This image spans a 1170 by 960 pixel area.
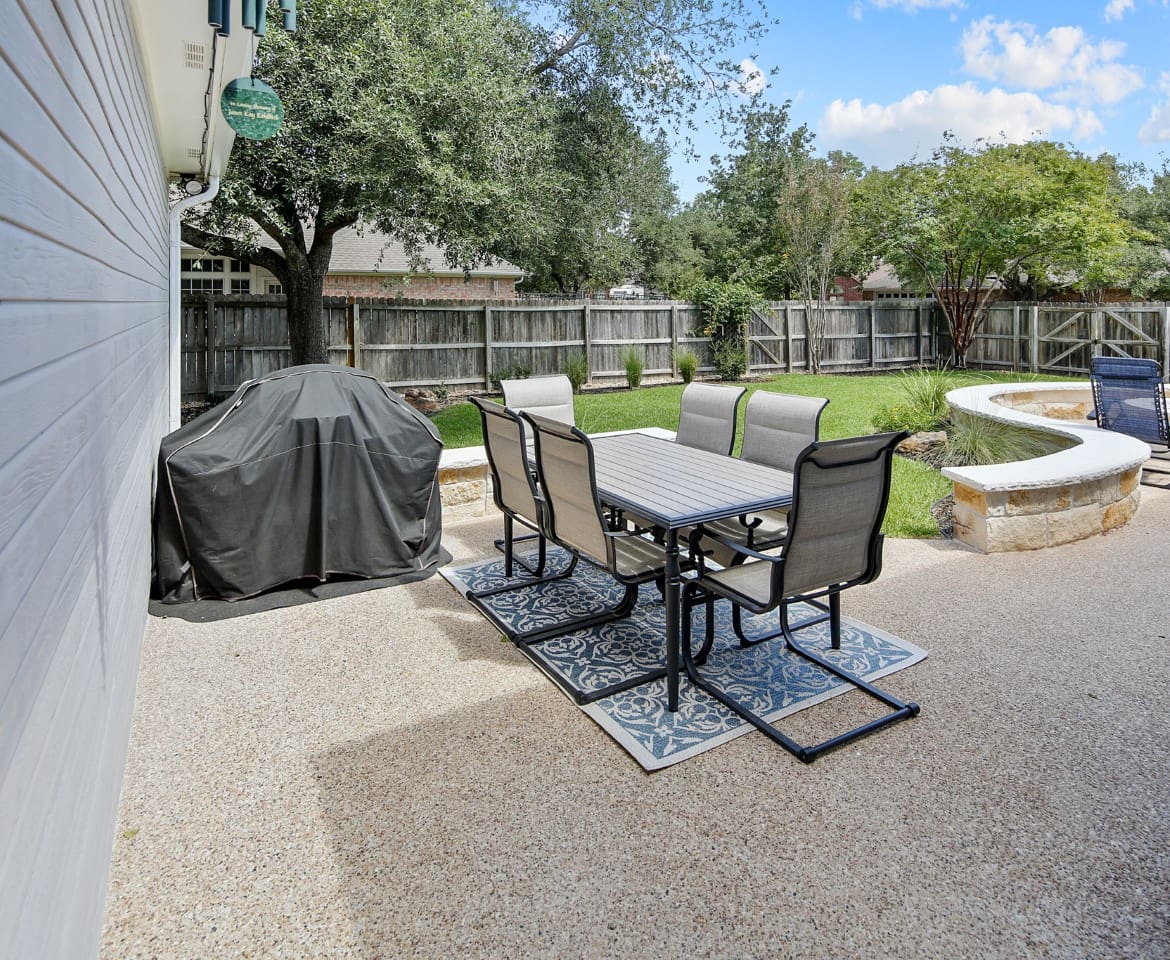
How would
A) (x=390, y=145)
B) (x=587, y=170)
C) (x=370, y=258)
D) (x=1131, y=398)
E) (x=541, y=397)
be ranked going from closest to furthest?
(x=541, y=397) < (x=1131, y=398) < (x=390, y=145) < (x=587, y=170) < (x=370, y=258)

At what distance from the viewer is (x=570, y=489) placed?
3.30 metres

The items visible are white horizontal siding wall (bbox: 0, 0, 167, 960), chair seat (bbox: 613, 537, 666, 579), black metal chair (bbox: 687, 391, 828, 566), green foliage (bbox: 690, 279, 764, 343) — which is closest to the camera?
white horizontal siding wall (bbox: 0, 0, 167, 960)

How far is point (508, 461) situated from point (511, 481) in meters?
Result: 0.11

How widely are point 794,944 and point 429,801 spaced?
3.84 ft

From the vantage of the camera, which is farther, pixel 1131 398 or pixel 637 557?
pixel 1131 398

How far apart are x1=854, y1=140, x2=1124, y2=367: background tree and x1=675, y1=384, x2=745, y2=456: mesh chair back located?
12804 millimetres

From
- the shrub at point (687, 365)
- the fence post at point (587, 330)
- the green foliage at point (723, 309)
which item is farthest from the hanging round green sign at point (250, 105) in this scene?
the green foliage at point (723, 309)

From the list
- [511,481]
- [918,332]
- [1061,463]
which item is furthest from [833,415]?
[918,332]

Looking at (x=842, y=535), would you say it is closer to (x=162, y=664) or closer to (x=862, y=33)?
(x=162, y=664)

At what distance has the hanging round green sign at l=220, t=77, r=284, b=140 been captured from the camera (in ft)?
14.3

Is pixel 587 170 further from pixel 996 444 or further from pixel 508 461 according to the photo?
pixel 508 461

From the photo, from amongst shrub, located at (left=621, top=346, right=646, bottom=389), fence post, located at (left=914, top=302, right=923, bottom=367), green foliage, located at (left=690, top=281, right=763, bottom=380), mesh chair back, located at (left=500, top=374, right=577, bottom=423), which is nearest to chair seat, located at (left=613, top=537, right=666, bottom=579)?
mesh chair back, located at (left=500, top=374, right=577, bottom=423)

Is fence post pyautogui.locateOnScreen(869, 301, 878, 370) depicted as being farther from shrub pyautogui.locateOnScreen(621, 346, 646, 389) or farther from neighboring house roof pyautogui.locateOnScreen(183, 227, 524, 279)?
neighboring house roof pyautogui.locateOnScreen(183, 227, 524, 279)

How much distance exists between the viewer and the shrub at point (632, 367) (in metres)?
13.2
